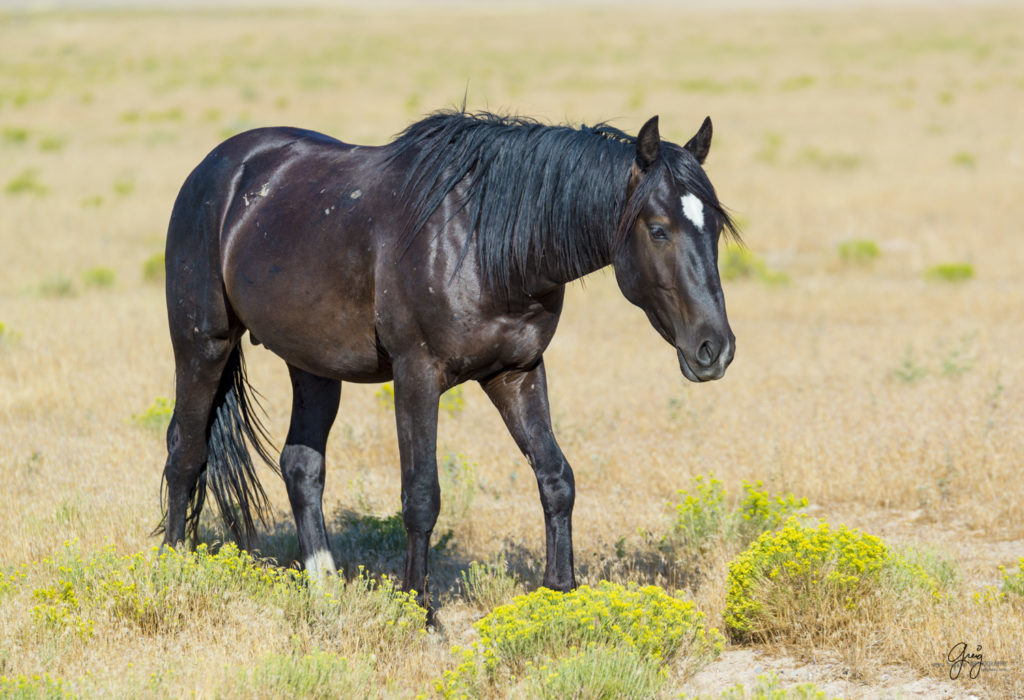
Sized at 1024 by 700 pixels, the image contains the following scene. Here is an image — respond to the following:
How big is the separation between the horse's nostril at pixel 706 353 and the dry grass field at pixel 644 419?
0.57m

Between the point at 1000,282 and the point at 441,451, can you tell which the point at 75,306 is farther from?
the point at 1000,282

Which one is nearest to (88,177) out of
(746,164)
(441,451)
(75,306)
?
(75,306)

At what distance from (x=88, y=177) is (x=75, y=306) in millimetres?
11895

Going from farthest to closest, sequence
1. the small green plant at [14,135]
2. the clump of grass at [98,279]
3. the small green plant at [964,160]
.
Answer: the small green plant at [14,135], the small green plant at [964,160], the clump of grass at [98,279]

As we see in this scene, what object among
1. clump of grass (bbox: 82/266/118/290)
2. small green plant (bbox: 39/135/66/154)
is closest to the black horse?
clump of grass (bbox: 82/266/118/290)

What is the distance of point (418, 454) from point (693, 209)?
1636mm

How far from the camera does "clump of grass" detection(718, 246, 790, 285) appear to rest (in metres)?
14.5

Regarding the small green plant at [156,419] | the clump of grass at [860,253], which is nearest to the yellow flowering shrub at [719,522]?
the small green plant at [156,419]

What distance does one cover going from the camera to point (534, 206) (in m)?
4.73

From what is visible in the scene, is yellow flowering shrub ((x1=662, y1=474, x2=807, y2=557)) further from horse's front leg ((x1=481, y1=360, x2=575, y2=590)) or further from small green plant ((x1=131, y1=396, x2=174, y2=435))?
small green plant ((x1=131, y1=396, x2=174, y2=435))

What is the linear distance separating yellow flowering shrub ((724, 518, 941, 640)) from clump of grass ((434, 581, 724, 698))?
0.34 m

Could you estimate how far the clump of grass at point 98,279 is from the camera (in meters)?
14.0
